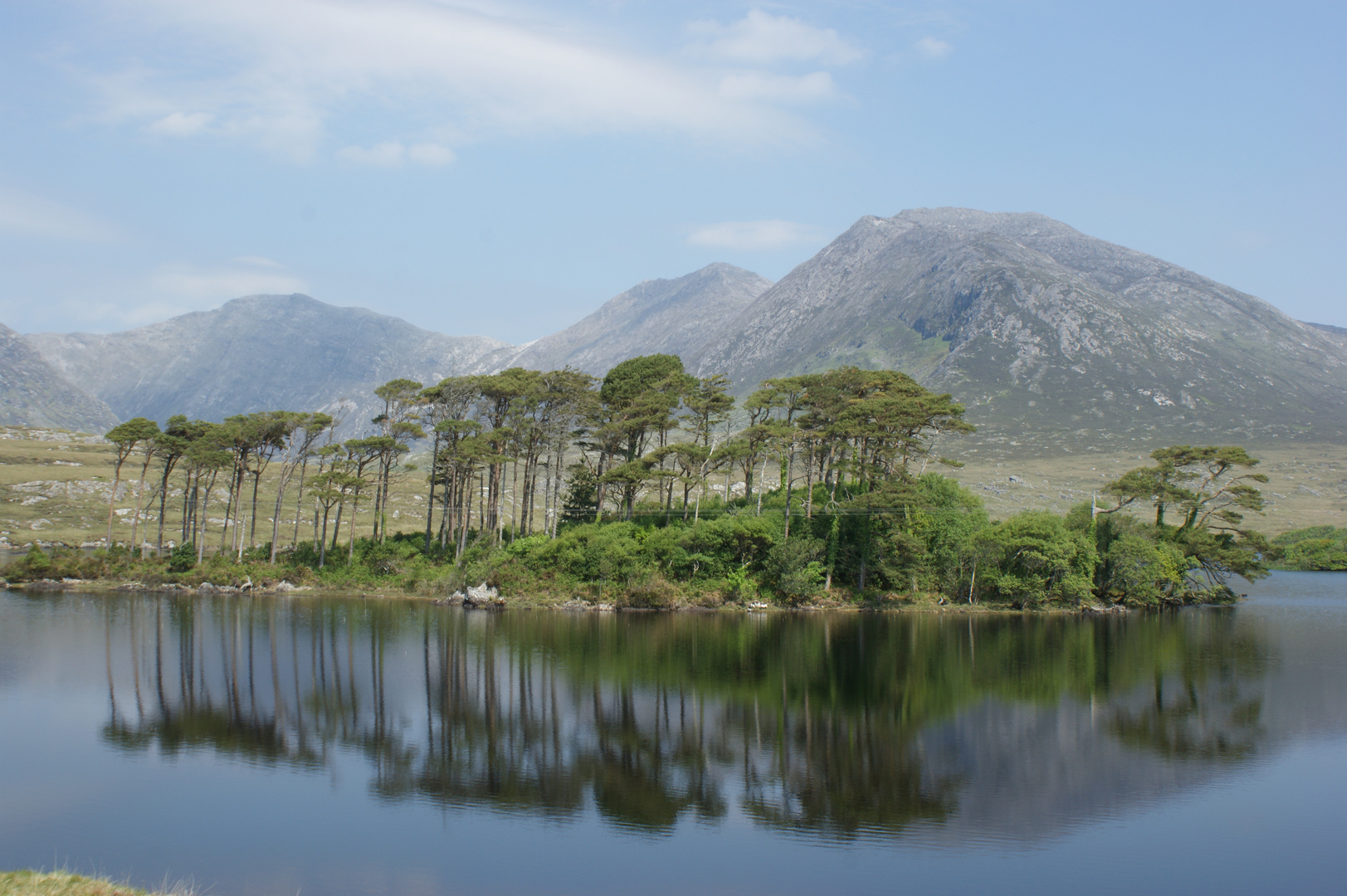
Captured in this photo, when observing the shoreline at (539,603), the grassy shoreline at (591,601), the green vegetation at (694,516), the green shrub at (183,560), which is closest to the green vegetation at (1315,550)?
the green vegetation at (694,516)

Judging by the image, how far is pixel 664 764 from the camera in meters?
19.4

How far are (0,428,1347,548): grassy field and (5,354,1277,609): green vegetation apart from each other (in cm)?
1283

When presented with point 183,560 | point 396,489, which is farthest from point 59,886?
point 396,489

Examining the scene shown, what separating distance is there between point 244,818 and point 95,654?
772 inches

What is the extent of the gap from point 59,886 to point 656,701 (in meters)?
16.0

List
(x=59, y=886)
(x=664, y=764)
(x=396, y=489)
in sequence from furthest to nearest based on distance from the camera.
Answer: (x=396, y=489) < (x=664, y=764) < (x=59, y=886)

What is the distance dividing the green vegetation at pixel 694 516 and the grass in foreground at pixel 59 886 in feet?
124

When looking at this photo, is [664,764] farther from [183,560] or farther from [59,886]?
[183,560]

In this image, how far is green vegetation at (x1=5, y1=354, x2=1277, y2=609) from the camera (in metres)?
50.2

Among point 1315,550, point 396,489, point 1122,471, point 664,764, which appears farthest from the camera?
point 1122,471

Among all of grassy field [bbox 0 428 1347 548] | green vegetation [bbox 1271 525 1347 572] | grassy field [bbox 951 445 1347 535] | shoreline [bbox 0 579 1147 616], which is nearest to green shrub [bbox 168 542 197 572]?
shoreline [bbox 0 579 1147 616]

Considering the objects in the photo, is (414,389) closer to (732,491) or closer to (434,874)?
(732,491)

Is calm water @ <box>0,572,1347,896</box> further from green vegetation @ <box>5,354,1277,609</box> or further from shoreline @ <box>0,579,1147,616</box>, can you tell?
green vegetation @ <box>5,354,1277,609</box>

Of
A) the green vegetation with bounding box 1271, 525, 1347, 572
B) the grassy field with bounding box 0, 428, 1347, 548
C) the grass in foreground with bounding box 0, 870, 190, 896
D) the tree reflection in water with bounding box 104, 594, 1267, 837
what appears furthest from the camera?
the green vegetation with bounding box 1271, 525, 1347, 572
